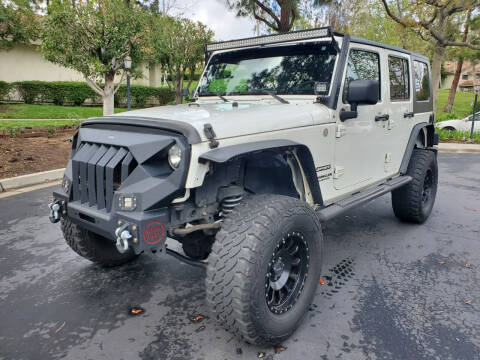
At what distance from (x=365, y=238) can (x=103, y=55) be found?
35.8 ft

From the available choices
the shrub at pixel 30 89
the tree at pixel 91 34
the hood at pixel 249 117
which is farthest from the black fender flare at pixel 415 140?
the shrub at pixel 30 89

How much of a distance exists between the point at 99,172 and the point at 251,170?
1.10 meters

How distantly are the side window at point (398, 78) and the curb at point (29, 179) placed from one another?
608 centimetres

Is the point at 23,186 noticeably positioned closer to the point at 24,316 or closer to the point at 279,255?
the point at 24,316

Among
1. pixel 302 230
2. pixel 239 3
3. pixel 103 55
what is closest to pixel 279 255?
pixel 302 230

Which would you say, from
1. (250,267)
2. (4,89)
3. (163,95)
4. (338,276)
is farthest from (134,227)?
(163,95)

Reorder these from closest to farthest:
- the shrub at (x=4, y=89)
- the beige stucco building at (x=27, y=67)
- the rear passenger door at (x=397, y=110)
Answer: the rear passenger door at (x=397, y=110), the shrub at (x=4, y=89), the beige stucco building at (x=27, y=67)

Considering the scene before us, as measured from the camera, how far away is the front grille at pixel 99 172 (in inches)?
94.2

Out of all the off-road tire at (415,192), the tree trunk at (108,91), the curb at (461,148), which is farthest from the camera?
the tree trunk at (108,91)

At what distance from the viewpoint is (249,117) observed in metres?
2.64

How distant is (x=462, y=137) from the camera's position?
44.1 ft

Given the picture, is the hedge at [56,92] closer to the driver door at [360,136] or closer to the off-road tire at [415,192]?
the off-road tire at [415,192]

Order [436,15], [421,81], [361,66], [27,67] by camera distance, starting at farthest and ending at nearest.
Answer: [27,67] < [436,15] < [421,81] < [361,66]

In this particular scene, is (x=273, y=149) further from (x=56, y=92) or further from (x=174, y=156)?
(x=56, y=92)
